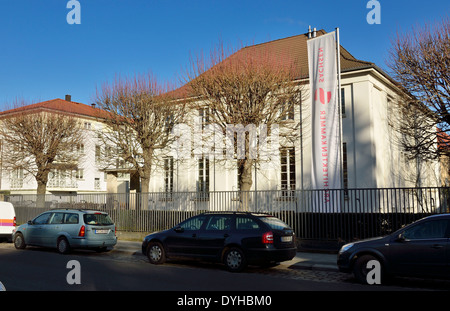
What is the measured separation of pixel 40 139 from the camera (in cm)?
2436

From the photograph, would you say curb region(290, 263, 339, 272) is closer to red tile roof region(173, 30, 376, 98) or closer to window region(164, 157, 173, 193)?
red tile roof region(173, 30, 376, 98)

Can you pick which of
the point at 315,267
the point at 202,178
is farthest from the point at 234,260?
the point at 202,178

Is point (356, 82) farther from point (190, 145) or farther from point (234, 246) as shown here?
point (234, 246)

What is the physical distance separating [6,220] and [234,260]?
12.0 metres

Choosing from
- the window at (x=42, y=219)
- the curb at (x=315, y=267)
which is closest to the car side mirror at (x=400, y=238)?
the curb at (x=315, y=267)

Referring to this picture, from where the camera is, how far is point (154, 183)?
27.0 metres

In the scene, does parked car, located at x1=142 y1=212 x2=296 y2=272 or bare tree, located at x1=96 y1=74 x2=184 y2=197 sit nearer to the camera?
parked car, located at x1=142 y1=212 x2=296 y2=272

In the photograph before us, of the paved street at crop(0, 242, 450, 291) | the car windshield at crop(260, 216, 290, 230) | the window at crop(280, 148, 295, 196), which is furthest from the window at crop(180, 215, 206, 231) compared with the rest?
the window at crop(280, 148, 295, 196)

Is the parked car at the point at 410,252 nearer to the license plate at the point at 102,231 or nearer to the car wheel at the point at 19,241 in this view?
the license plate at the point at 102,231

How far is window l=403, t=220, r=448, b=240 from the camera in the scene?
827 centimetres

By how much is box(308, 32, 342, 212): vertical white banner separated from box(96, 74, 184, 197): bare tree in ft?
25.1

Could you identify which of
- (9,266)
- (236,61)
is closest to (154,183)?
(236,61)

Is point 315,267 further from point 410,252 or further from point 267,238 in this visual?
point 410,252
